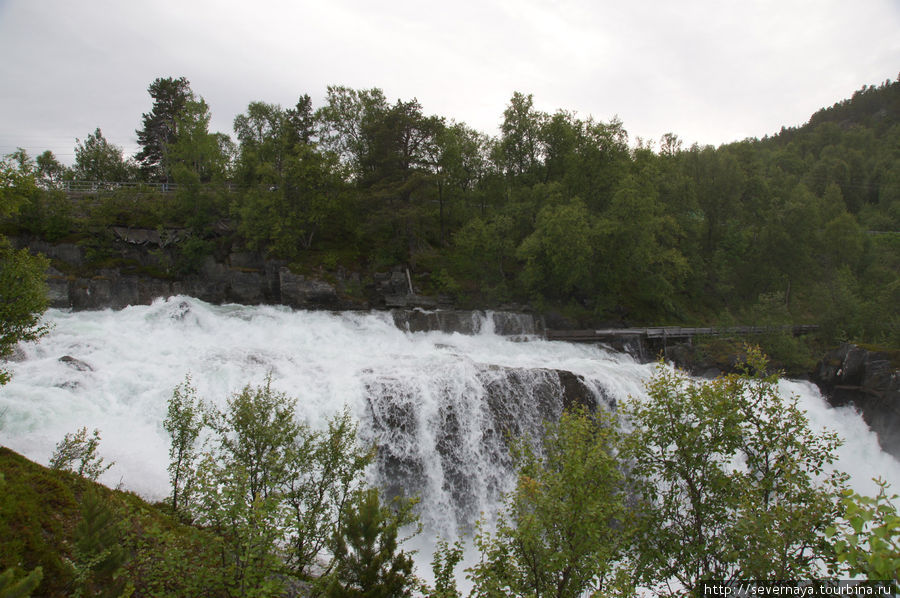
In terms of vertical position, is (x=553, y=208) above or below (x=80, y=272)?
above

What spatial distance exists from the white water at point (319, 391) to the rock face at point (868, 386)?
634 mm

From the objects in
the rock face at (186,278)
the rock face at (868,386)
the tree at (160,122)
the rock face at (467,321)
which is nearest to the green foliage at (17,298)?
the rock face at (186,278)

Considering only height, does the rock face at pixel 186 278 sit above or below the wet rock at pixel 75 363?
above

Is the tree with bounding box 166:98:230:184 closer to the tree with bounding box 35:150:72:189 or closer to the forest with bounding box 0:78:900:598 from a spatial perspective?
the forest with bounding box 0:78:900:598

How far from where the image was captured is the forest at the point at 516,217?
30.5 meters

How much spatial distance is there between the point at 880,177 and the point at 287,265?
80.8 meters

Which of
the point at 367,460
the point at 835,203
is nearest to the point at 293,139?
the point at 367,460

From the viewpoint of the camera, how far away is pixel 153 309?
2453 centimetres

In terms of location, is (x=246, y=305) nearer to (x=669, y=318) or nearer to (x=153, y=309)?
(x=153, y=309)

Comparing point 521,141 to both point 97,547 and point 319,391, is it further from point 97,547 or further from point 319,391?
point 97,547

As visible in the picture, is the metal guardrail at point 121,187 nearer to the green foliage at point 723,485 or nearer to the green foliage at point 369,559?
the green foliage at point 369,559

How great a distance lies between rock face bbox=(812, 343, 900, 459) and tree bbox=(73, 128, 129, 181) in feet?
196

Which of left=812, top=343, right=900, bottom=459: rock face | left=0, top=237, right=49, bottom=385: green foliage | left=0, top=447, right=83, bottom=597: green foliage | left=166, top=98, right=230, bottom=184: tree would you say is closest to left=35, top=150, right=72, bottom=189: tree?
left=166, top=98, right=230, bottom=184: tree

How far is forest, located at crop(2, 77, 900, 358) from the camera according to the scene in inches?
1203
